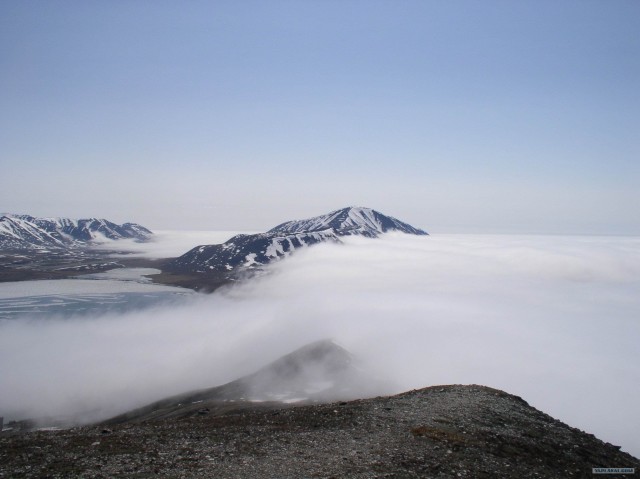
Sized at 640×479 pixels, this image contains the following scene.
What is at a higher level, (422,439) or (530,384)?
(422,439)

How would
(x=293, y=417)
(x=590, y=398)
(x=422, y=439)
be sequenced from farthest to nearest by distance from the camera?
(x=590, y=398) < (x=293, y=417) < (x=422, y=439)

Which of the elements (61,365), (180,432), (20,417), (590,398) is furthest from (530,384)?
(61,365)

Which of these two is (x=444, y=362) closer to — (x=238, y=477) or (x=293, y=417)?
(x=293, y=417)

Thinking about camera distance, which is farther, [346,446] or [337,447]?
[346,446]

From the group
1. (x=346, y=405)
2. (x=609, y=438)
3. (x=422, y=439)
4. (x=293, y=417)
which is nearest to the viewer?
(x=422, y=439)
